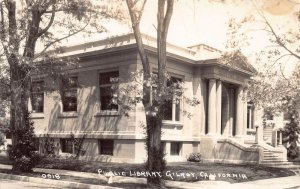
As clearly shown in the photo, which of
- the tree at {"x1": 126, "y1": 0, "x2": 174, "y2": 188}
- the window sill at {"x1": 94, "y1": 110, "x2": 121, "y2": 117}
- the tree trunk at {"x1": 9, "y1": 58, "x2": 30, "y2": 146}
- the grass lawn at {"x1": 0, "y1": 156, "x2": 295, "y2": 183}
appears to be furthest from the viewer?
the window sill at {"x1": 94, "y1": 110, "x2": 121, "y2": 117}

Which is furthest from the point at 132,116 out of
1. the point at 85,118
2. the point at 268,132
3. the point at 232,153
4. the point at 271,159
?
the point at 268,132

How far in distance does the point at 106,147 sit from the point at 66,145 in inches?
139

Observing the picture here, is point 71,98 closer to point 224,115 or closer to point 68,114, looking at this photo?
point 68,114

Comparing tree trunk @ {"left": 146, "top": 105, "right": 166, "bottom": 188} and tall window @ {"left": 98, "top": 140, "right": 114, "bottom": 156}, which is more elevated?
tree trunk @ {"left": 146, "top": 105, "right": 166, "bottom": 188}

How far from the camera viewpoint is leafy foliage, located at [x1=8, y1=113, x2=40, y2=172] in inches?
696

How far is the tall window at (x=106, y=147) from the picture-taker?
924 inches

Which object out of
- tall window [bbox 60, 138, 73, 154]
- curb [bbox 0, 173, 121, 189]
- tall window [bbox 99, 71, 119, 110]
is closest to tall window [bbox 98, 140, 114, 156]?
tall window [bbox 99, 71, 119, 110]

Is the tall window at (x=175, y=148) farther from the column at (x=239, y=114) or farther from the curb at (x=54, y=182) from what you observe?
the curb at (x=54, y=182)

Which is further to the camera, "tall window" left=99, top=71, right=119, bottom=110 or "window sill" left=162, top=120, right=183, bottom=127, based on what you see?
"window sill" left=162, top=120, right=183, bottom=127

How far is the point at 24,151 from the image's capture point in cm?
1788

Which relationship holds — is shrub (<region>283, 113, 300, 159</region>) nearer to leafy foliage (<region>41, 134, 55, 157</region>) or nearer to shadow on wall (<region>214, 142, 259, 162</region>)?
shadow on wall (<region>214, 142, 259, 162</region>)

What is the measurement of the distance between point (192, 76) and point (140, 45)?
42.4 ft

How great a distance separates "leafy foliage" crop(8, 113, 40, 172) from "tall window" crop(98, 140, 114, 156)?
586 centimetres

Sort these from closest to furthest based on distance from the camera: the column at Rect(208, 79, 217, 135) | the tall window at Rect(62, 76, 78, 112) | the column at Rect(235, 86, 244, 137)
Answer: the tall window at Rect(62, 76, 78, 112), the column at Rect(208, 79, 217, 135), the column at Rect(235, 86, 244, 137)
